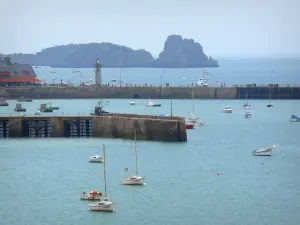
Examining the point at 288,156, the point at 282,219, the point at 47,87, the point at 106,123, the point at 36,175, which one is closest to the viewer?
the point at 282,219

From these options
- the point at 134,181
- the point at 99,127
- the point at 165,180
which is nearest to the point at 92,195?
the point at 134,181

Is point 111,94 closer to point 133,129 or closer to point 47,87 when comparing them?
point 47,87

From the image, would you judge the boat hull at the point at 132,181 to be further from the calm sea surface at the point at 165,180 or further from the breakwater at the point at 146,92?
the breakwater at the point at 146,92

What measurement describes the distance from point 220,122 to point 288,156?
84.7 ft

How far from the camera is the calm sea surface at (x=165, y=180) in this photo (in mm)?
59375

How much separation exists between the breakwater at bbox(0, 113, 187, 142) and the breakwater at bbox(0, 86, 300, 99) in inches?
1544

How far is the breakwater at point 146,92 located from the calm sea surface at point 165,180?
3458 centimetres

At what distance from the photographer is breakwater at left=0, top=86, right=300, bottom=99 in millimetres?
131375

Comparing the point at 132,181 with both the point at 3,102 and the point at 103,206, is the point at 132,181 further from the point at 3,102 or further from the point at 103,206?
the point at 3,102

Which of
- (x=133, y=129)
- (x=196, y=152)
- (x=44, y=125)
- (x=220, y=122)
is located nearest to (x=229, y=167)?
(x=196, y=152)

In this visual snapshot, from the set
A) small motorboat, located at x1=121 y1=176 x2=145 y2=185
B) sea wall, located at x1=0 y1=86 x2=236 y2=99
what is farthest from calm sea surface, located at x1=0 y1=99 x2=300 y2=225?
sea wall, located at x1=0 y1=86 x2=236 y2=99

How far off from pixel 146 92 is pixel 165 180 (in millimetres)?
66049

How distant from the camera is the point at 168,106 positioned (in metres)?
124

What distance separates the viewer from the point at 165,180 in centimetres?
6919
